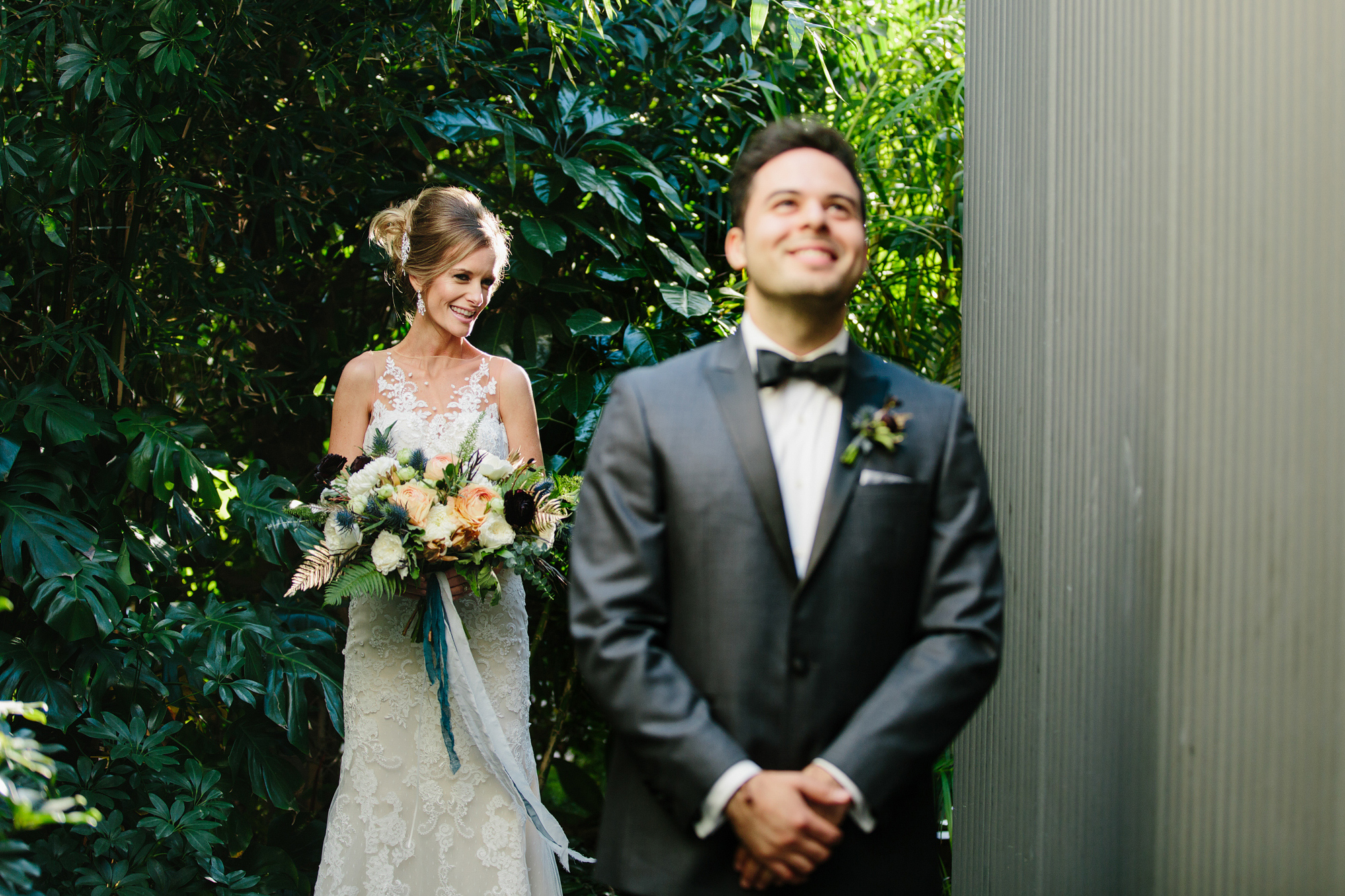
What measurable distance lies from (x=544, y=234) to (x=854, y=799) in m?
2.96

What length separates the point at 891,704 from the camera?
1.49 metres

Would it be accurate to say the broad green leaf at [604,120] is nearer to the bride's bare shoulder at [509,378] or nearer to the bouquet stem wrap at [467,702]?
the bride's bare shoulder at [509,378]

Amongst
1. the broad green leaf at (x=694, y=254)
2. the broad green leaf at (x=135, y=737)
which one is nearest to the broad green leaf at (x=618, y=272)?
the broad green leaf at (x=694, y=254)

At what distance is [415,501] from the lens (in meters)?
2.66

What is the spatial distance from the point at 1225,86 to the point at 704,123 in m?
3.15

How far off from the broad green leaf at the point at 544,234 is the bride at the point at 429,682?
767mm

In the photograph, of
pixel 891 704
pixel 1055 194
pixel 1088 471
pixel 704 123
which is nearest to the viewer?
pixel 891 704

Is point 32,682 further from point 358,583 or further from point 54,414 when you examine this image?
point 358,583

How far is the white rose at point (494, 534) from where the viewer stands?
266 centimetres

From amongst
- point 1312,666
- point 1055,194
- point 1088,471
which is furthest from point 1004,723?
point 1055,194

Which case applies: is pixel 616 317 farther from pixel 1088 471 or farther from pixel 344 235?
pixel 1088 471

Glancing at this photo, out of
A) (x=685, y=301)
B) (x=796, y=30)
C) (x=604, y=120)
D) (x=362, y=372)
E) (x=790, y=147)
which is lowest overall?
(x=362, y=372)

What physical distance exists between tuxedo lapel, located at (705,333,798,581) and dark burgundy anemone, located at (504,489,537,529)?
3.80ft

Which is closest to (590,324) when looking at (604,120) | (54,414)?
(604,120)
